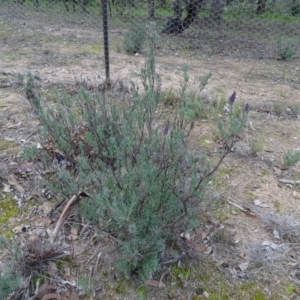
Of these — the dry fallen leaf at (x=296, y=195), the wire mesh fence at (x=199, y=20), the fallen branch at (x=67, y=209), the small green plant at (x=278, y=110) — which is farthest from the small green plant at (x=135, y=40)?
the fallen branch at (x=67, y=209)

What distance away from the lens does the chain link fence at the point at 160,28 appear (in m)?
5.62

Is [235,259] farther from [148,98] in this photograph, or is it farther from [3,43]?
[3,43]

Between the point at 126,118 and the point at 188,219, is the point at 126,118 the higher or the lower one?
→ the higher one

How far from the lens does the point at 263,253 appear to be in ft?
5.22

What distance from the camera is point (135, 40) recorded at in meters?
5.46

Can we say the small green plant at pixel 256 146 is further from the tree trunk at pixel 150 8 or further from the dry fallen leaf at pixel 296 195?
the tree trunk at pixel 150 8

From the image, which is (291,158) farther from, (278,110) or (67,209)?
(67,209)

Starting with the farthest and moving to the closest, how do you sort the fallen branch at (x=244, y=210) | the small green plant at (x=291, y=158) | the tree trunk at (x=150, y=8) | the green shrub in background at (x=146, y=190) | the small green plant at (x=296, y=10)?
the small green plant at (x=296, y=10) < the tree trunk at (x=150, y=8) < the small green plant at (x=291, y=158) < the fallen branch at (x=244, y=210) < the green shrub in background at (x=146, y=190)

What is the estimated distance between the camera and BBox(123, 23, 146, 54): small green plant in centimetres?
541

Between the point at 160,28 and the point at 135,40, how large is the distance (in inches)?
96.2

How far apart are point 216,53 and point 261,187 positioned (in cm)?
446

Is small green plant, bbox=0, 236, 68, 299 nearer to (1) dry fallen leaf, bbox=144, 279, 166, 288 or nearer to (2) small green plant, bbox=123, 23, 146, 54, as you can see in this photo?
(1) dry fallen leaf, bbox=144, 279, 166, 288

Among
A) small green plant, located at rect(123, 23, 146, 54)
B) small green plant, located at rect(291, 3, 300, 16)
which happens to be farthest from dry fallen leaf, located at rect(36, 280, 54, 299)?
small green plant, located at rect(291, 3, 300, 16)

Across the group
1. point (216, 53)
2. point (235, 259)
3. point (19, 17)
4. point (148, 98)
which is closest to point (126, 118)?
point (148, 98)
